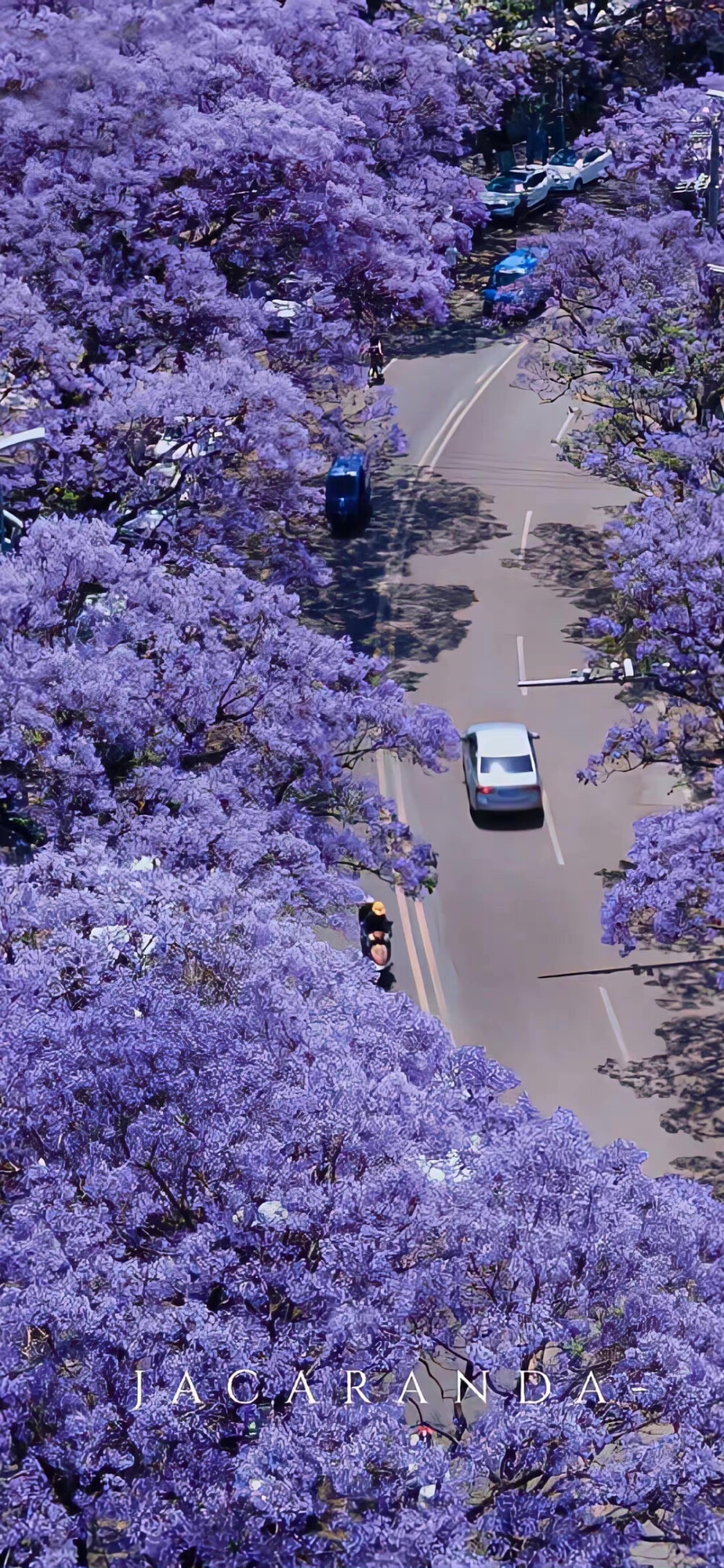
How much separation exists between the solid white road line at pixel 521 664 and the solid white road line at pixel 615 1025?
958 centimetres

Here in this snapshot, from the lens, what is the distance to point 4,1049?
48.9 feet

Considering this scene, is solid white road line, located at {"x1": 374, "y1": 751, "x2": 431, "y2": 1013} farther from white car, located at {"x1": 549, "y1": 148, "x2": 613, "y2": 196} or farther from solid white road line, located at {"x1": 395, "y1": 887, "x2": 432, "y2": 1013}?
white car, located at {"x1": 549, "y1": 148, "x2": 613, "y2": 196}

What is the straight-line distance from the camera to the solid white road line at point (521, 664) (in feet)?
121

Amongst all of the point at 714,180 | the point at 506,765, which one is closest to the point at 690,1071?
the point at 506,765

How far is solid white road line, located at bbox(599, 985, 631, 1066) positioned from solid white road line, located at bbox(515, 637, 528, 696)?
31.4 feet

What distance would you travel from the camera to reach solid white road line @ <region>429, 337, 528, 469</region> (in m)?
46.8

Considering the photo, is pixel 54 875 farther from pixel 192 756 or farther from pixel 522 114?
pixel 522 114

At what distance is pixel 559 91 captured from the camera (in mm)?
60531

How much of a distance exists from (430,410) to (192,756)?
28784 mm

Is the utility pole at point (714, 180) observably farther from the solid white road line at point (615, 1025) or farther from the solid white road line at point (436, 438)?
the solid white road line at point (615, 1025)

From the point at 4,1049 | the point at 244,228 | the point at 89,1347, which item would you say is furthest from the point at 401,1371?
the point at 244,228

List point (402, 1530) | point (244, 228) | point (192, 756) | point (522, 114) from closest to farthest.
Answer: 1. point (402, 1530)
2. point (192, 756)
3. point (244, 228)
4. point (522, 114)

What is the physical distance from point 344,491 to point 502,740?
1113 cm

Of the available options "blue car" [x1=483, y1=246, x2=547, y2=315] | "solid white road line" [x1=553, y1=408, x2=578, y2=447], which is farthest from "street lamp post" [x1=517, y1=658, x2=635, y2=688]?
"blue car" [x1=483, y1=246, x2=547, y2=315]
